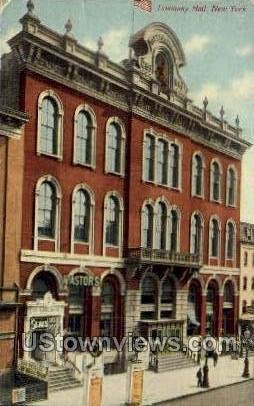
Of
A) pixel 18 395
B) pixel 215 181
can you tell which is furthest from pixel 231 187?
pixel 18 395

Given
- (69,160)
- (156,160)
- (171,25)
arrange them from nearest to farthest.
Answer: (171,25)
(69,160)
(156,160)

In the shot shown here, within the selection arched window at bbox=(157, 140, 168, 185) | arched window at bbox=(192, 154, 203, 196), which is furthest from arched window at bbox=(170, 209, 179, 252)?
arched window at bbox=(157, 140, 168, 185)

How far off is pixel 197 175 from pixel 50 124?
5.93 metres

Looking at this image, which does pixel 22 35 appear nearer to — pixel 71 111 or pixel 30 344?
pixel 71 111

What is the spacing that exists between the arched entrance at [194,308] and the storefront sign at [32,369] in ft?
20.3

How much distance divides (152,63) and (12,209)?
21.6 ft

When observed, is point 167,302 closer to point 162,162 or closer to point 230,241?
point 230,241

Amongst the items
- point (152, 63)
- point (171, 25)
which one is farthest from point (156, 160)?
point (171, 25)

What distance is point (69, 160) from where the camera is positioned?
646 inches

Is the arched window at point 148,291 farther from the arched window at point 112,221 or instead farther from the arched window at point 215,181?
the arched window at point 215,181

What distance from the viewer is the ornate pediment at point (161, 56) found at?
46.6 ft

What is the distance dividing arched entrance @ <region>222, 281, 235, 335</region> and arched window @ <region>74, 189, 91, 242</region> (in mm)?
6482

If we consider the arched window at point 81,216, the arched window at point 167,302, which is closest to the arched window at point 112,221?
the arched window at point 81,216

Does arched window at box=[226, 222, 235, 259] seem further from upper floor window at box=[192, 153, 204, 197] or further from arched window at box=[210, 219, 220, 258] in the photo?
upper floor window at box=[192, 153, 204, 197]
